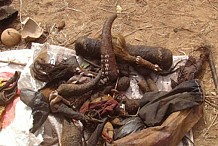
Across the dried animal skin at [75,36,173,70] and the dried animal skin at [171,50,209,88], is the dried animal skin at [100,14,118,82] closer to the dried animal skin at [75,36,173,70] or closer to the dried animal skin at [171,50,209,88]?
the dried animal skin at [75,36,173,70]

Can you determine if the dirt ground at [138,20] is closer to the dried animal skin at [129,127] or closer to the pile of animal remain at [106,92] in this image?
the pile of animal remain at [106,92]

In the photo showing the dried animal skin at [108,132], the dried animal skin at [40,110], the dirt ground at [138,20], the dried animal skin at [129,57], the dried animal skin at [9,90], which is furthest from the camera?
the dirt ground at [138,20]

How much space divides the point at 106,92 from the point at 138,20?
107cm

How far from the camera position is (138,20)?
14.1 ft

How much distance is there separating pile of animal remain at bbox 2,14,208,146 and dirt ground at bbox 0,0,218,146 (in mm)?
318

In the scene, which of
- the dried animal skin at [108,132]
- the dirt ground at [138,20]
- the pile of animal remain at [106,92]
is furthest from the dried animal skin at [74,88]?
the dirt ground at [138,20]

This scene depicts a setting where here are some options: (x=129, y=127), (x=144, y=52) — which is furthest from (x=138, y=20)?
(x=129, y=127)

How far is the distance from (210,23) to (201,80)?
73cm

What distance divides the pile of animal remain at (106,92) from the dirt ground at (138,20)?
32 cm

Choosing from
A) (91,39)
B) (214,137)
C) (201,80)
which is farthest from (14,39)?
(214,137)

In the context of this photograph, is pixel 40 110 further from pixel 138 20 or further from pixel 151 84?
pixel 138 20

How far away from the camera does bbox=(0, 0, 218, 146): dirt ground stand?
410cm

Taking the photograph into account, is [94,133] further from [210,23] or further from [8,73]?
[210,23]

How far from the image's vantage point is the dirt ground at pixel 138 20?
13.5ft
